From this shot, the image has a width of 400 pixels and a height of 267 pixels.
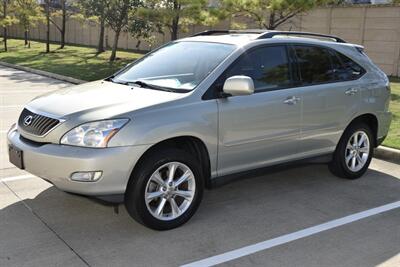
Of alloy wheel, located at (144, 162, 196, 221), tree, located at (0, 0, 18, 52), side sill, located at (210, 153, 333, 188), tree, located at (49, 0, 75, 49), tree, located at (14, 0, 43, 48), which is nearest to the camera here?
alloy wheel, located at (144, 162, 196, 221)

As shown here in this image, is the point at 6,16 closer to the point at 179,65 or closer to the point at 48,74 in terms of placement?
the point at 48,74

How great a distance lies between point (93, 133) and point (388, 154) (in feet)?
15.3

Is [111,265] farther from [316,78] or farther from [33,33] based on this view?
[33,33]

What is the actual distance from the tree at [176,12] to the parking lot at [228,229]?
11.3m

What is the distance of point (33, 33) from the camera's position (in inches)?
1709

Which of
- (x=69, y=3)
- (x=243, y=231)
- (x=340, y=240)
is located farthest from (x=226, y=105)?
(x=69, y=3)

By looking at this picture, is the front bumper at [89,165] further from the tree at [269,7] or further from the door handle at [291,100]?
the tree at [269,7]

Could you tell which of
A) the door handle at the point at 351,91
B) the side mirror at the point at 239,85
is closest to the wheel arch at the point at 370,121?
the door handle at the point at 351,91

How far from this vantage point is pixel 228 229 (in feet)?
14.7

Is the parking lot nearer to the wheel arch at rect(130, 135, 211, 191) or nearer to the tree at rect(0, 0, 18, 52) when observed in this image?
the wheel arch at rect(130, 135, 211, 191)

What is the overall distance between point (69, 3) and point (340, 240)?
1337 inches

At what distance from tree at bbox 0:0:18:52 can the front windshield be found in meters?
26.0

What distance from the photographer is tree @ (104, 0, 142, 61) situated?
21.5 m

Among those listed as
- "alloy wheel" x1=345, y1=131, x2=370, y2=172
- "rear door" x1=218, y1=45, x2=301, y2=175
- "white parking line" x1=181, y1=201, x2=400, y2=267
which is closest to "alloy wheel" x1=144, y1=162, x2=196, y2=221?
"rear door" x1=218, y1=45, x2=301, y2=175
